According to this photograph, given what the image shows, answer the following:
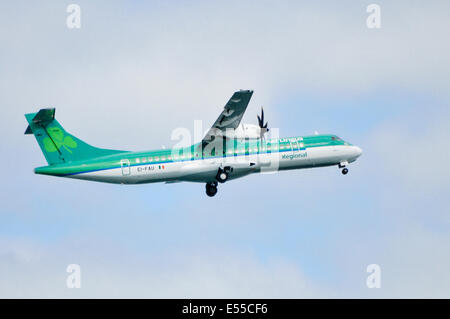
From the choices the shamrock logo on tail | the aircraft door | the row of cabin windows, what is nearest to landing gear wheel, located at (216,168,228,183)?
the row of cabin windows

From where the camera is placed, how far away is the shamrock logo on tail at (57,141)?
38.1m

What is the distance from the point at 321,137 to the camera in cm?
4397

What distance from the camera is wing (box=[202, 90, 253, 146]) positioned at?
38250 mm

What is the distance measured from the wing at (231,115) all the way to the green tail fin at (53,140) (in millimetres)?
6227

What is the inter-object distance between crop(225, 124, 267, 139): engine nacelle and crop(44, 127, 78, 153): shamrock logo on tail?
7679 millimetres

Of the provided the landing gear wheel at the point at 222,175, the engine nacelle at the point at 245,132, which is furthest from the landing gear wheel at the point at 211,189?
the engine nacelle at the point at 245,132

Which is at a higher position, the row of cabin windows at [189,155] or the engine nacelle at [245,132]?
the engine nacelle at [245,132]

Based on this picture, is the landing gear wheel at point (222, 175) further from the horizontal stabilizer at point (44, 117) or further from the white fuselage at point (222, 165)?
the horizontal stabilizer at point (44, 117)

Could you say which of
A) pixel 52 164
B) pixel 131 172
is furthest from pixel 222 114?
pixel 52 164

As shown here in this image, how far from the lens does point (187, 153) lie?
40.3 metres

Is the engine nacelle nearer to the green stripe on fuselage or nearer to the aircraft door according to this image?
the green stripe on fuselage

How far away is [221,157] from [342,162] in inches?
297

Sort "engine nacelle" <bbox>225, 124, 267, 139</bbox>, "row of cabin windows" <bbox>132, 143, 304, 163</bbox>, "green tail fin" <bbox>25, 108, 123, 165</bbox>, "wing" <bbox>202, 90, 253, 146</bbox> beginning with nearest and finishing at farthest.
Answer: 1. "green tail fin" <bbox>25, 108, 123, 165</bbox>
2. "wing" <bbox>202, 90, 253, 146</bbox>
3. "row of cabin windows" <bbox>132, 143, 304, 163</bbox>
4. "engine nacelle" <bbox>225, 124, 267, 139</bbox>
